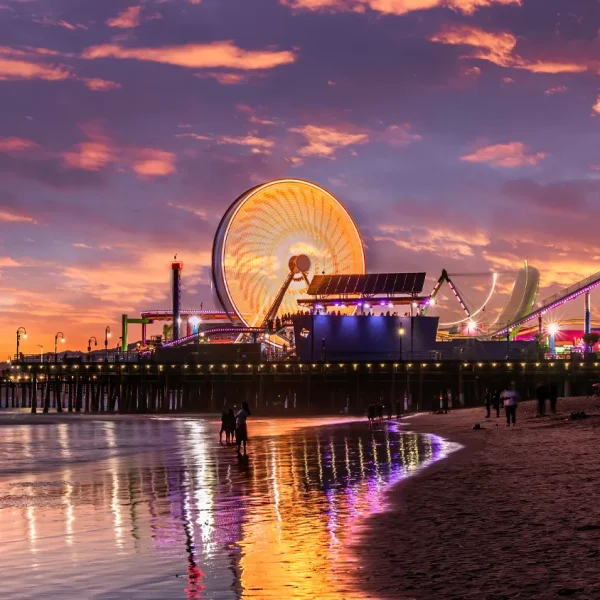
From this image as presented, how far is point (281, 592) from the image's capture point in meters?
12.1

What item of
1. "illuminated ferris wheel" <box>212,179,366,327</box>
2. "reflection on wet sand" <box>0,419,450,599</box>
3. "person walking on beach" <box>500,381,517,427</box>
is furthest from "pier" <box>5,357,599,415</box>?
"reflection on wet sand" <box>0,419,450,599</box>

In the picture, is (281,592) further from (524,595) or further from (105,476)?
(105,476)

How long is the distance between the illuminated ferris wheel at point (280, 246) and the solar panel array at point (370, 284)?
16.5 feet

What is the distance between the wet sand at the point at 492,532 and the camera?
12.1 m

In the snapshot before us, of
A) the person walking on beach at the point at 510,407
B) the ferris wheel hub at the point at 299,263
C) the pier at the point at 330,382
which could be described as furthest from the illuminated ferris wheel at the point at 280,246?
the person walking on beach at the point at 510,407

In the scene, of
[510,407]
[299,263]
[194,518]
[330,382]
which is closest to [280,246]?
[299,263]

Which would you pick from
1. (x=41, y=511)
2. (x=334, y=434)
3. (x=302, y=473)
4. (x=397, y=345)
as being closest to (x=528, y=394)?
(x=397, y=345)

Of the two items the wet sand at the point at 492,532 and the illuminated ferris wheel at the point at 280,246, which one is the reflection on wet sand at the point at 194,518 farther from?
the illuminated ferris wheel at the point at 280,246

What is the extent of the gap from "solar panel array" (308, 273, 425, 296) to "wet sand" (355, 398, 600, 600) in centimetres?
9183

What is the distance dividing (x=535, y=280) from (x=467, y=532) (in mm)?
138318

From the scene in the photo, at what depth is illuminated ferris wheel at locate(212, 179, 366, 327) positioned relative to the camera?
119 metres

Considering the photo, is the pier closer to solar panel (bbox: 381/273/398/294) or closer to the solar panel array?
the solar panel array

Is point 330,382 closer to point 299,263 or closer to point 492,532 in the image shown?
point 299,263

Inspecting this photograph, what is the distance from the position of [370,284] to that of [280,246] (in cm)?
1180
